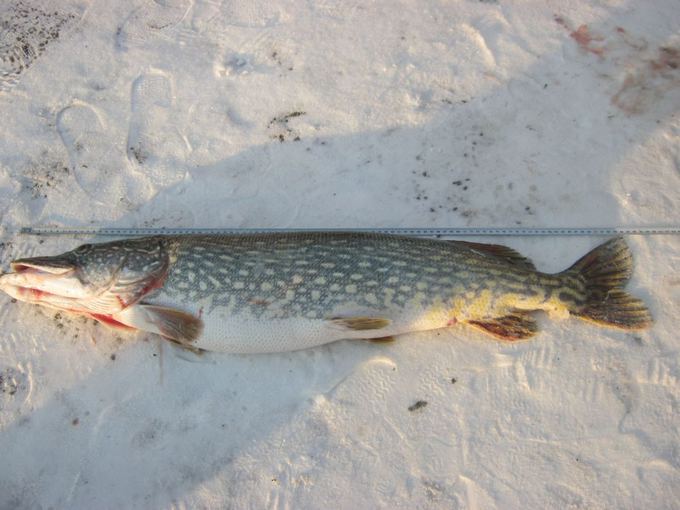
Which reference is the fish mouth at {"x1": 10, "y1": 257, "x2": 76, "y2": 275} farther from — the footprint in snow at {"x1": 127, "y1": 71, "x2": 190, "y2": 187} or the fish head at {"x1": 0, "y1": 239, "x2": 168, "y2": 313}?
the footprint in snow at {"x1": 127, "y1": 71, "x2": 190, "y2": 187}

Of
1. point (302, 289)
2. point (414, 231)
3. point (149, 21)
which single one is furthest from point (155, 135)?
point (414, 231)

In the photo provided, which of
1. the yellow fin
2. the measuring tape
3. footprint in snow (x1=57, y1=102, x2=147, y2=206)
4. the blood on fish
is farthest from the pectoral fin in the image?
footprint in snow (x1=57, y1=102, x2=147, y2=206)

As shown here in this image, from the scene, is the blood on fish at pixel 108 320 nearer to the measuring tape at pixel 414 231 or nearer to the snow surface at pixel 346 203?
the snow surface at pixel 346 203

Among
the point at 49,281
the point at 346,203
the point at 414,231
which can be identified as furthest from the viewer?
the point at 346,203

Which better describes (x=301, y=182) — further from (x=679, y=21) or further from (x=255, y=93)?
(x=679, y=21)

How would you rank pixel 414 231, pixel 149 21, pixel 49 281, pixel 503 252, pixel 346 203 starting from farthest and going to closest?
pixel 149 21
pixel 346 203
pixel 414 231
pixel 503 252
pixel 49 281

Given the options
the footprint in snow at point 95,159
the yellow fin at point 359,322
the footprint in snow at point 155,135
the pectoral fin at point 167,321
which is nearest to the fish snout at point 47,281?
the pectoral fin at point 167,321

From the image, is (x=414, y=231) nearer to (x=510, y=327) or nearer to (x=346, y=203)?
(x=346, y=203)
